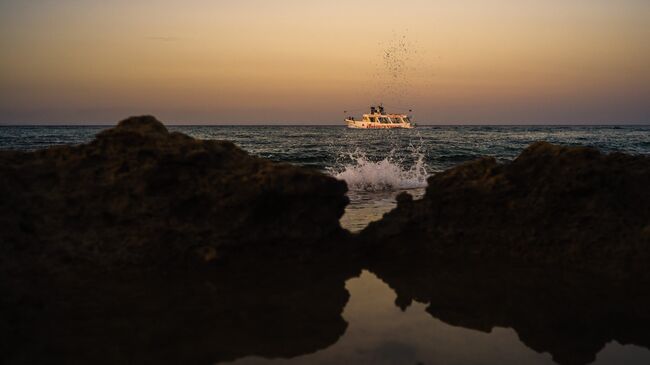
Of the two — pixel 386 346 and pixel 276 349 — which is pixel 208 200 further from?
pixel 386 346

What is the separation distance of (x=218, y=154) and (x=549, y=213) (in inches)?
116

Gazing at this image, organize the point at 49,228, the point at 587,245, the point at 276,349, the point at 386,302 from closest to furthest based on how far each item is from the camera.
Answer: the point at 276,349
the point at 386,302
the point at 49,228
the point at 587,245

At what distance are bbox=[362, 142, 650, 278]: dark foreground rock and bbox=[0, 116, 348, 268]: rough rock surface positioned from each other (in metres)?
0.88

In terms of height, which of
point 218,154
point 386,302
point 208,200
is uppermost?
point 218,154

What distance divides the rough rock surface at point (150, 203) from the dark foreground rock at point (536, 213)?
2.89 ft

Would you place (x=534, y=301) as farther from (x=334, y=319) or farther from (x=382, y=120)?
(x=382, y=120)

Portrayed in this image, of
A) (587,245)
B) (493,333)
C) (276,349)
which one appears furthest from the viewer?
(587,245)

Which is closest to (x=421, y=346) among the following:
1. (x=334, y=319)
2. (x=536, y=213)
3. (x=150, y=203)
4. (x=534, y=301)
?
(x=334, y=319)

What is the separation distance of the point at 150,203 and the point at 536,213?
10.7ft

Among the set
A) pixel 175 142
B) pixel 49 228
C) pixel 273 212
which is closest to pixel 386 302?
pixel 273 212

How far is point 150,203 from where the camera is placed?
12.5 feet

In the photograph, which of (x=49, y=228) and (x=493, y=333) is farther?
(x=49, y=228)

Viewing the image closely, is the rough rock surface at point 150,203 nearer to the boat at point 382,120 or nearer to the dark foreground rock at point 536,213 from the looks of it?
the dark foreground rock at point 536,213

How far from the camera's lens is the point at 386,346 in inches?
106
